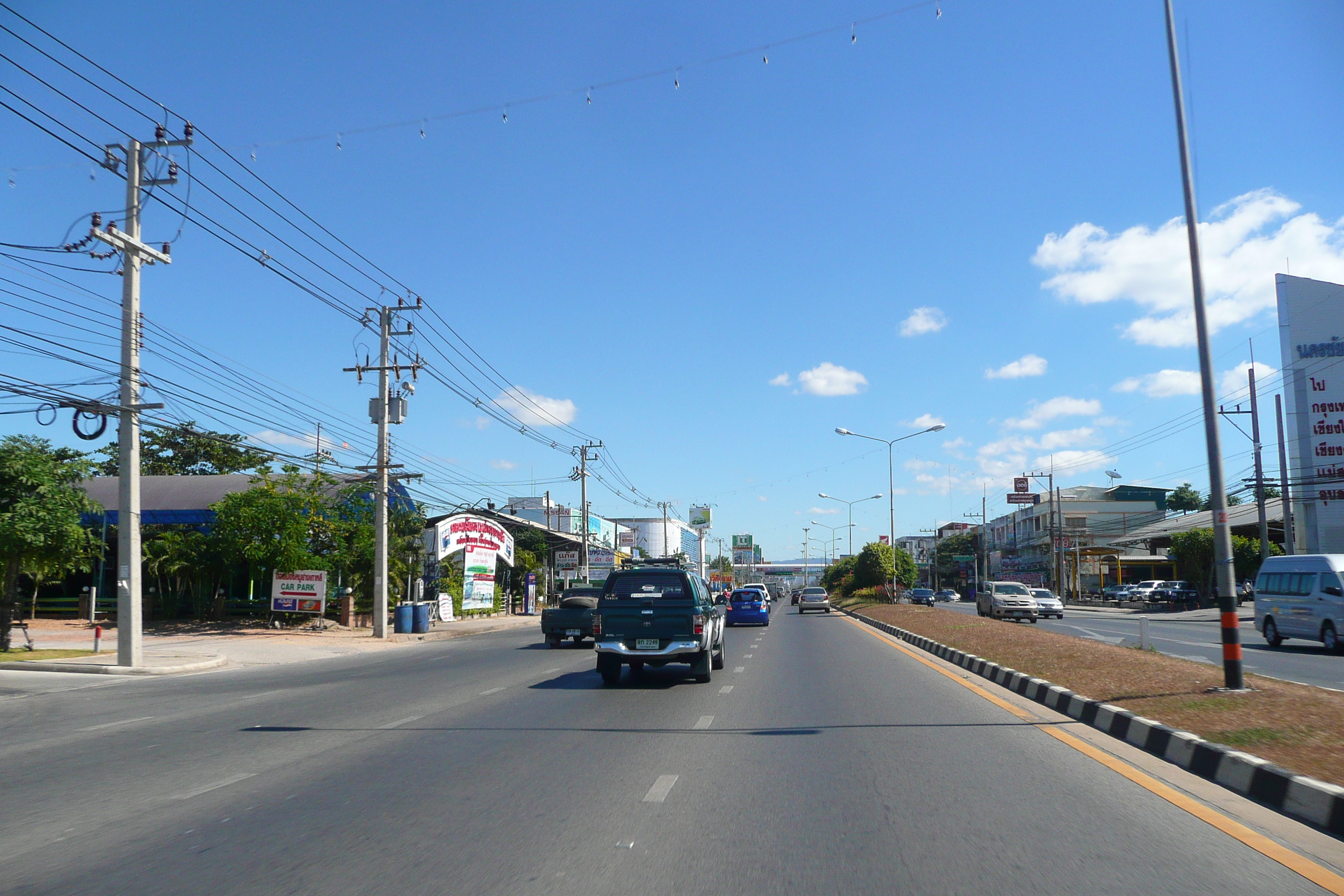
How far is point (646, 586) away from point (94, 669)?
12.9 meters

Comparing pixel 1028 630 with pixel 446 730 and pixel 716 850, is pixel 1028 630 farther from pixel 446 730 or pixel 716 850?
pixel 716 850

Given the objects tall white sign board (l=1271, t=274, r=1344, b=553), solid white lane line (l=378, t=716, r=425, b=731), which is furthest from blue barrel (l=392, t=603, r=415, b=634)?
tall white sign board (l=1271, t=274, r=1344, b=553)

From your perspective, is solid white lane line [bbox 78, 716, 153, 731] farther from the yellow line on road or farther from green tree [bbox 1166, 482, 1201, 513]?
green tree [bbox 1166, 482, 1201, 513]

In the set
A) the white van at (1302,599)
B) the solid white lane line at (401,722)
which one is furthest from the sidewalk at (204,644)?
the white van at (1302,599)

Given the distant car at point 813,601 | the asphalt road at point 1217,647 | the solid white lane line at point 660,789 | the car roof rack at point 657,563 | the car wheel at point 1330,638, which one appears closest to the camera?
the solid white lane line at point 660,789

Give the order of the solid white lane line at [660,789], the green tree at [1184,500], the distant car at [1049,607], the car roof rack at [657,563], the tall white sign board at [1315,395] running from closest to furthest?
the solid white lane line at [660,789] < the car roof rack at [657,563] < the distant car at [1049,607] < the tall white sign board at [1315,395] < the green tree at [1184,500]

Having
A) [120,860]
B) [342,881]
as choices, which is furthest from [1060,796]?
[120,860]

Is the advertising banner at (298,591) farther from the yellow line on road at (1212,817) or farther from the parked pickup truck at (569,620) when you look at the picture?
the yellow line on road at (1212,817)

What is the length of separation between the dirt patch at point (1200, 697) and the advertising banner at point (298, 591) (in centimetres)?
2329

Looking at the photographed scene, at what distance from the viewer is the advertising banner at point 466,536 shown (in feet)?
154

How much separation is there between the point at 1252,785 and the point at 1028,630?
21121 millimetres

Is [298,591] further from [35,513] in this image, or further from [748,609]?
[748,609]

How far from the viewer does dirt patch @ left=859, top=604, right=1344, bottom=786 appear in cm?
816

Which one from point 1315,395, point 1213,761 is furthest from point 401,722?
point 1315,395
